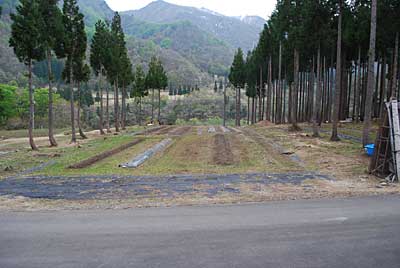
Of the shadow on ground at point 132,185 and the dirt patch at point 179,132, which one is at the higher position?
the shadow on ground at point 132,185

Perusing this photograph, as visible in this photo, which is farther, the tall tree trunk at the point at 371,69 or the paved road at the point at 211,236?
the tall tree trunk at the point at 371,69

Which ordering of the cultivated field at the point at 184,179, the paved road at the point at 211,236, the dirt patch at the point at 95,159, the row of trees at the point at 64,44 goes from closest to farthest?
1. the paved road at the point at 211,236
2. the cultivated field at the point at 184,179
3. the dirt patch at the point at 95,159
4. the row of trees at the point at 64,44

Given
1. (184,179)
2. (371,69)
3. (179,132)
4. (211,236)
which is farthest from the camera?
(179,132)

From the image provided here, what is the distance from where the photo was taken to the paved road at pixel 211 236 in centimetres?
429

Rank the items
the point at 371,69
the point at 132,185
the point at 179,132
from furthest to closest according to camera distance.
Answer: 1. the point at 179,132
2. the point at 371,69
3. the point at 132,185

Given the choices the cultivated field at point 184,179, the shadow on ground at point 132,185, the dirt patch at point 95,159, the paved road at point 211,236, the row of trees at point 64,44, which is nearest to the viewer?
the paved road at point 211,236

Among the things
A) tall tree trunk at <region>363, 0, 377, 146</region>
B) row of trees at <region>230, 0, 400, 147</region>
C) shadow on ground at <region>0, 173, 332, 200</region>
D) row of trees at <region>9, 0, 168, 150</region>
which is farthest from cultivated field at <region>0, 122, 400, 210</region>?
row of trees at <region>9, 0, 168, 150</region>

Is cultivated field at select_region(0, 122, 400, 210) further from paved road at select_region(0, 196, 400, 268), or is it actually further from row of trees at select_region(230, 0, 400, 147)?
row of trees at select_region(230, 0, 400, 147)

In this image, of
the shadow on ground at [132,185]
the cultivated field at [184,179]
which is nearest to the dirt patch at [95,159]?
the cultivated field at [184,179]

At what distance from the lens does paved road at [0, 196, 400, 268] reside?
4289mm

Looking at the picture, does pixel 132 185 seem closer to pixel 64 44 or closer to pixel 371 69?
pixel 371 69

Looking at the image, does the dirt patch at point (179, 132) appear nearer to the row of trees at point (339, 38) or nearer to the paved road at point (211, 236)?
the row of trees at point (339, 38)

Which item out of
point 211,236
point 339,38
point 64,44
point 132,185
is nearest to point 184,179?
point 132,185

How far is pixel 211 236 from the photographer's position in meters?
5.15
